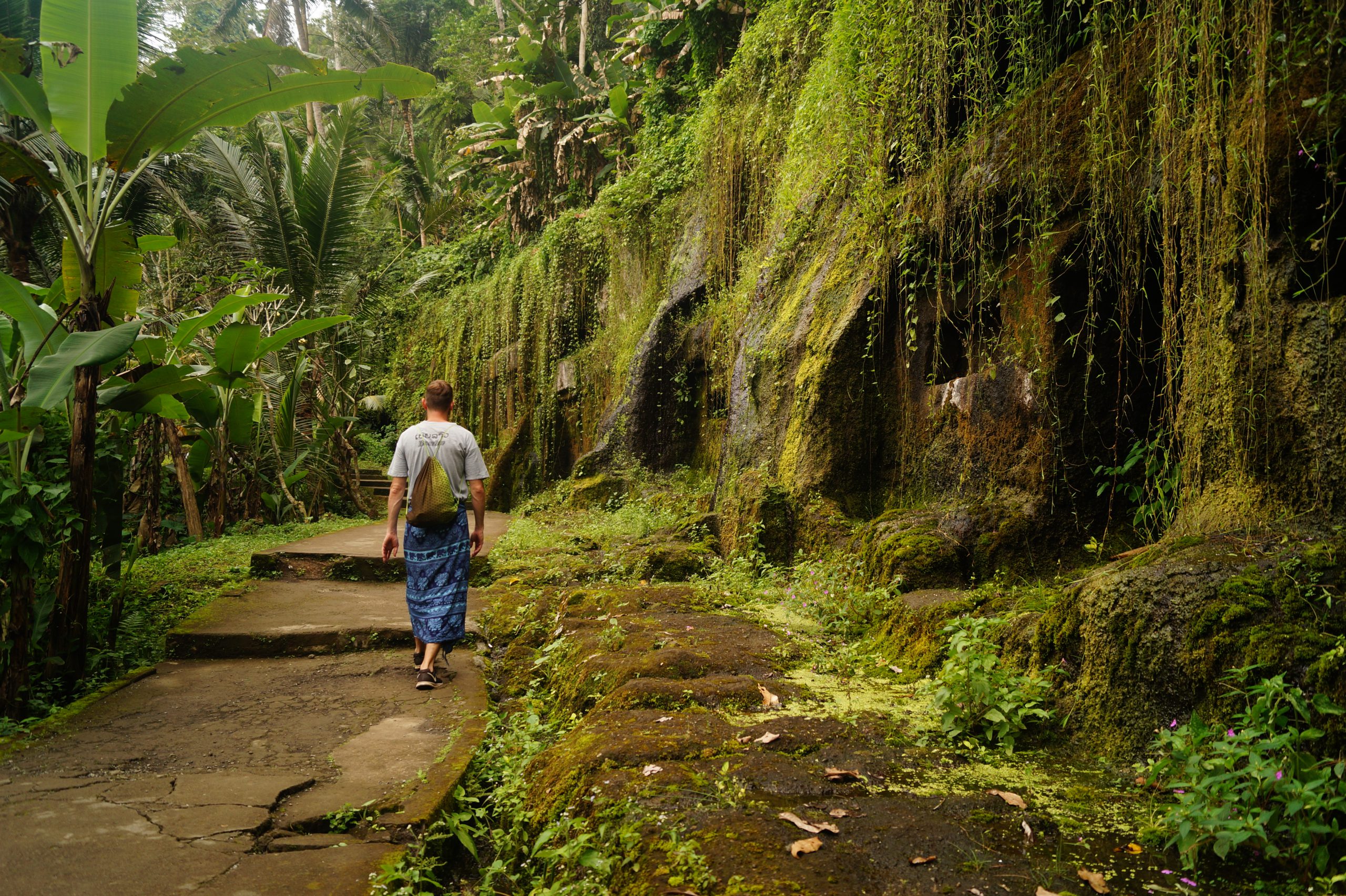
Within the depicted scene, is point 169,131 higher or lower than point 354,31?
lower

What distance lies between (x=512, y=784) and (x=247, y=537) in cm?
775

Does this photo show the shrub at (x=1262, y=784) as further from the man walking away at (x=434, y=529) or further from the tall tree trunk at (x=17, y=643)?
the tall tree trunk at (x=17, y=643)

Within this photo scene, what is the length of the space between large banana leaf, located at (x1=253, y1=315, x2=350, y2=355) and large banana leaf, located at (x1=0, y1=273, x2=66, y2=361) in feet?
6.82

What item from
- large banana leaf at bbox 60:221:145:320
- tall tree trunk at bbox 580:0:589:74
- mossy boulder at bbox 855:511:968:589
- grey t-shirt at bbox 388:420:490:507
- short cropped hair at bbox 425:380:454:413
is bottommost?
mossy boulder at bbox 855:511:968:589

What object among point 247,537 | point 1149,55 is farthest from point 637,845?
point 247,537

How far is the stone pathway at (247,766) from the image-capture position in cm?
255

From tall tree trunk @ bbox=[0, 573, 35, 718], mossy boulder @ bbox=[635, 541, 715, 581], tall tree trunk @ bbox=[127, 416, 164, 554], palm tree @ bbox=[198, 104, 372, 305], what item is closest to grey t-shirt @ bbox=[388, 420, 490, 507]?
mossy boulder @ bbox=[635, 541, 715, 581]

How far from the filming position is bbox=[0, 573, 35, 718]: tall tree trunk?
3.90 metres

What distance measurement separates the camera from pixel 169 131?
14.9 ft

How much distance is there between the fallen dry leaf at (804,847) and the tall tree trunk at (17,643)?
391cm

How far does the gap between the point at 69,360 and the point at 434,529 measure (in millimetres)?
1985

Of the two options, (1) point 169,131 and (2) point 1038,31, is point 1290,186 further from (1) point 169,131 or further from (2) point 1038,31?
(1) point 169,131

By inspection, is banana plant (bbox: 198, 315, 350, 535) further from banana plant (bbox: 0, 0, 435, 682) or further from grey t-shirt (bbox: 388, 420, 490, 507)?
grey t-shirt (bbox: 388, 420, 490, 507)

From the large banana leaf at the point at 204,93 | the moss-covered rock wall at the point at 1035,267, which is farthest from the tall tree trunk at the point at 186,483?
the moss-covered rock wall at the point at 1035,267
